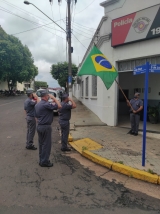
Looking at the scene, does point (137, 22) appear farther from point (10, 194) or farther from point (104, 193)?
point (10, 194)

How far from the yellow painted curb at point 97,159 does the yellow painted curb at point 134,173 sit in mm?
165

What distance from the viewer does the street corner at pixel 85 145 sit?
564cm

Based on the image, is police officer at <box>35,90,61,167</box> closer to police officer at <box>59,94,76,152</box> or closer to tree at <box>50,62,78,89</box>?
police officer at <box>59,94,76,152</box>

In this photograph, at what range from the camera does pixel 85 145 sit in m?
6.00

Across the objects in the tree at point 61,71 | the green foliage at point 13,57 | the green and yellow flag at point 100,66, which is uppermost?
the green foliage at point 13,57

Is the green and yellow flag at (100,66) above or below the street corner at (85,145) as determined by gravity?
above

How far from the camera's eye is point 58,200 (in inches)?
122

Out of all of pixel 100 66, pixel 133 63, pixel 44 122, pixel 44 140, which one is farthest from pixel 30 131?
pixel 133 63

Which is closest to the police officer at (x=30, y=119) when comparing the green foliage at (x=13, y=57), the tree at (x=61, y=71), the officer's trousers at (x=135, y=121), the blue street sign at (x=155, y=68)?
the blue street sign at (x=155, y=68)

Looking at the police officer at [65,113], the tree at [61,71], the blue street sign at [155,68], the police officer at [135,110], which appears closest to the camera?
the blue street sign at [155,68]

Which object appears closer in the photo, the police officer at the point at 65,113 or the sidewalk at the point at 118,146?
the sidewalk at the point at 118,146

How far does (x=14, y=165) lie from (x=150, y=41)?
6.59 metres

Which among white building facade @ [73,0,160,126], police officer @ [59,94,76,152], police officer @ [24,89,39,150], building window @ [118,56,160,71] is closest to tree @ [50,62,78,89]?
white building facade @ [73,0,160,126]

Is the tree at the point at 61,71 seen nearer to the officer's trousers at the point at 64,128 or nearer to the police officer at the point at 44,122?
the officer's trousers at the point at 64,128
